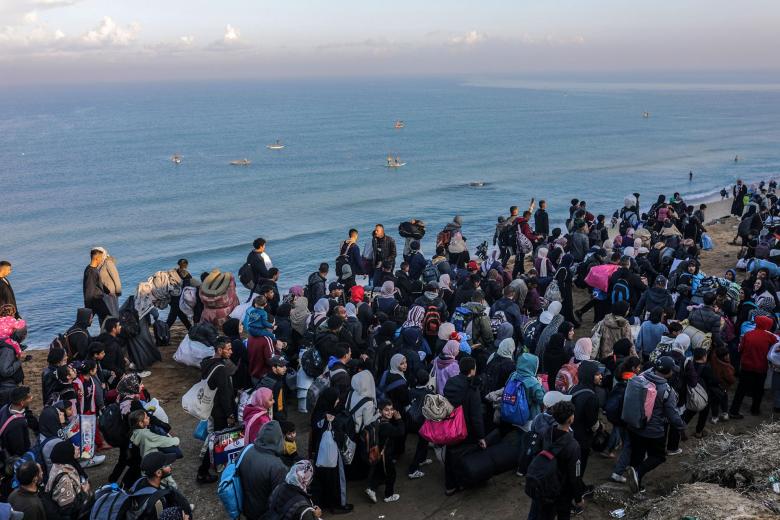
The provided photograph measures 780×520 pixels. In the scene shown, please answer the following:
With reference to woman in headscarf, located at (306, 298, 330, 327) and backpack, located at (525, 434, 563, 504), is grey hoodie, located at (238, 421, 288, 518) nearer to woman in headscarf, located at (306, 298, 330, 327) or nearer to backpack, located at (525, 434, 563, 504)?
backpack, located at (525, 434, 563, 504)

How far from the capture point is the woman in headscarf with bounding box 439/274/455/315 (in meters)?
11.6

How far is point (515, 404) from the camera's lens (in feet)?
24.7

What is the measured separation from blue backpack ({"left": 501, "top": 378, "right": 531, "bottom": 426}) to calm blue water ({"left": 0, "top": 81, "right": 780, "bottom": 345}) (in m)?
18.0

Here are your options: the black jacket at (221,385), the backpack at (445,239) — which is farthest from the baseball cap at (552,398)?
the backpack at (445,239)

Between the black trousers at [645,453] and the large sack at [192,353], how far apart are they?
7.03m

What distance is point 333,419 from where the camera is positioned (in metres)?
7.07

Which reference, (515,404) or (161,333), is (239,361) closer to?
(515,404)

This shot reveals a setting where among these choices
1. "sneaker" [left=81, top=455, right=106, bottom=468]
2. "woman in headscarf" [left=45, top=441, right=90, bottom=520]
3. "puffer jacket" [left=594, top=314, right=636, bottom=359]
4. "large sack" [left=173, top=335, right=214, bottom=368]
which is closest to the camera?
"woman in headscarf" [left=45, top=441, right=90, bottom=520]

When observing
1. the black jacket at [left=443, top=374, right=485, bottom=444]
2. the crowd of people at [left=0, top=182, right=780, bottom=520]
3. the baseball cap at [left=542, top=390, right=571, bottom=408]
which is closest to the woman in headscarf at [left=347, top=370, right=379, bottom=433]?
the crowd of people at [left=0, top=182, right=780, bottom=520]

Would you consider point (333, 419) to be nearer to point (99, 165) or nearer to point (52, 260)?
point (52, 260)

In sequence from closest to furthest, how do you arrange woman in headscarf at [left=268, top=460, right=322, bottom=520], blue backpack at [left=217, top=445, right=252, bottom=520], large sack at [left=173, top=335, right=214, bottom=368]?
woman in headscarf at [left=268, top=460, right=322, bottom=520], blue backpack at [left=217, top=445, right=252, bottom=520], large sack at [left=173, top=335, right=214, bottom=368]

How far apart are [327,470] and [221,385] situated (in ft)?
5.68

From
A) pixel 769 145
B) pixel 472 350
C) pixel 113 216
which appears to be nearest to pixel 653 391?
pixel 472 350

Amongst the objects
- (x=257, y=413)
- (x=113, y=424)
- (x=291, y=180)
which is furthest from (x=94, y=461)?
(x=291, y=180)
